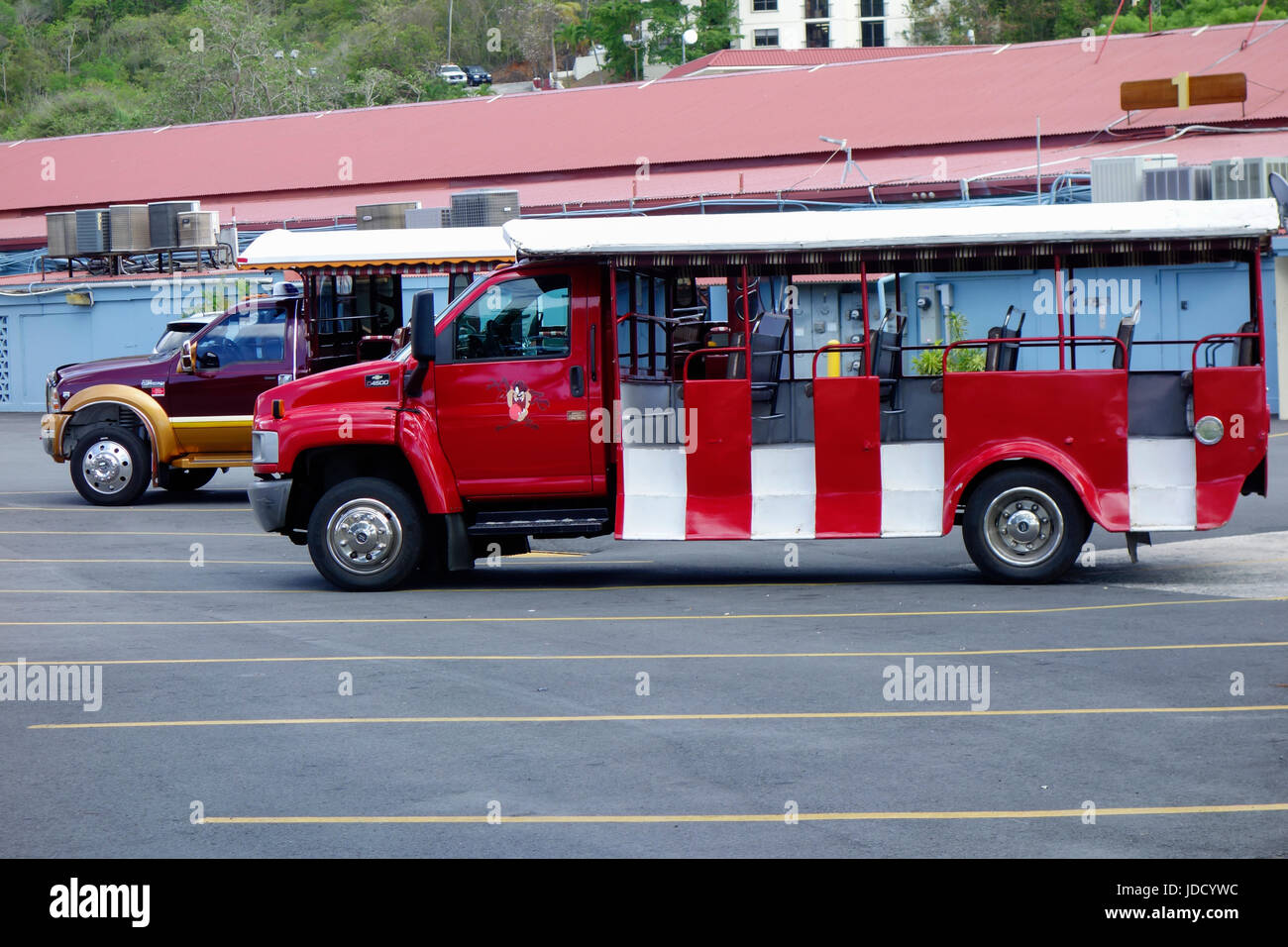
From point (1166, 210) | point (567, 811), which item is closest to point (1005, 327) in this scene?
point (1166, 210)

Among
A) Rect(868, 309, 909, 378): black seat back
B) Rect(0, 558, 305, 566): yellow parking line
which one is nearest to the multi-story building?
Rect(0, 558, 305, 566): yellow parking line

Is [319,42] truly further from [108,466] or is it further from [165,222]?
[108,466]

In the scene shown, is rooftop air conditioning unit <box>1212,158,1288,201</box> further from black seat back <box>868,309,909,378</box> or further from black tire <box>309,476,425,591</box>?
black tire <box>309,476,425,591</box>

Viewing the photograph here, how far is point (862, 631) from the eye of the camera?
10.6m

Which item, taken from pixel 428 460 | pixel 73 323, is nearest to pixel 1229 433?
pixel 428 460

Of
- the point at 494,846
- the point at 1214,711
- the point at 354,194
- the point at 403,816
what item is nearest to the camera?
the point at 494,846

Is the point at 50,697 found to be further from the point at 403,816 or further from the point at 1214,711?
the point at 1214,711

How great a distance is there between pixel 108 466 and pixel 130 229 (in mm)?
13759

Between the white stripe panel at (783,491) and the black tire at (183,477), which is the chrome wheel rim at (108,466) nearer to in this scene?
the black tire at (183,477)

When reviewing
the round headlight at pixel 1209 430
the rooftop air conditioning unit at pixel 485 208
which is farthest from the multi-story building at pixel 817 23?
the round headlight at pixel 1209 430

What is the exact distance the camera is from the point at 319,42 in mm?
88125

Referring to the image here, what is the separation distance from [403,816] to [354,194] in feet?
101

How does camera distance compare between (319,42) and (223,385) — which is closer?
(223,385)

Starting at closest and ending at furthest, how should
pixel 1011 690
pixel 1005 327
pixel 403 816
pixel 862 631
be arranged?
pixel 403 816, pixel 1011 690, pixel 862 631, pixel 1005 327
